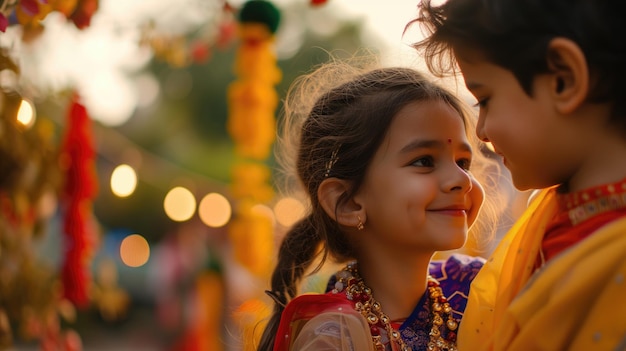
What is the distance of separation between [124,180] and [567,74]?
388cm

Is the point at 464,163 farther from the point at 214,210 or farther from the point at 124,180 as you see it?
the point at 214,210

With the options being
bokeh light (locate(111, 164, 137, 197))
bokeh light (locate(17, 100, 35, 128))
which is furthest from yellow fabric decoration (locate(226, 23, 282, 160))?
bokeh light (locate(17, 100, 35, 128))

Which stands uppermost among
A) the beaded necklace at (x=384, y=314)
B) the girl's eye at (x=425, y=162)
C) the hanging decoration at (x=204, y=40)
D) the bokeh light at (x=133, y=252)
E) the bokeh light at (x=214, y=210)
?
Result: the hanging decoration at (x=204, y=40)

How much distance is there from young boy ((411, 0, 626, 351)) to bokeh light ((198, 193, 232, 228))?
4862 millimetres

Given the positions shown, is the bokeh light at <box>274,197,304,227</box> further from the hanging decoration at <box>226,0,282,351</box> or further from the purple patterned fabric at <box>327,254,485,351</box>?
the hanging decoration at <box>226,0,282,351</box>

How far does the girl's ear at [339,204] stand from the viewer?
4.94ft

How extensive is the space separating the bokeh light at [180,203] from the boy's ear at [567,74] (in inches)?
199

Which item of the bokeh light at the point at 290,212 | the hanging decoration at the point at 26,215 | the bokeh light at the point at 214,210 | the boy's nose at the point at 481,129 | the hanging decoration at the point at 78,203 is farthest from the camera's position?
the bokeh light at the point at 214,210

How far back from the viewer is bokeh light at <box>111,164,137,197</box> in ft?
14.9

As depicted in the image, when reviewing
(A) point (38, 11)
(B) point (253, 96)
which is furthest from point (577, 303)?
(B) point (253, 96)

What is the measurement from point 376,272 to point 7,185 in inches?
44.2

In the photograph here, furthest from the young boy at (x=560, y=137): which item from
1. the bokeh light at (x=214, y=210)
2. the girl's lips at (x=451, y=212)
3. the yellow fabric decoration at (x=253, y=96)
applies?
the bokeh light at (x=214, y=210)

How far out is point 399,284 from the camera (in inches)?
58.3

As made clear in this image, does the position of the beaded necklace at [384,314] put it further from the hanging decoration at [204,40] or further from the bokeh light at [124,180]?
the bokeh light at [124,180]
